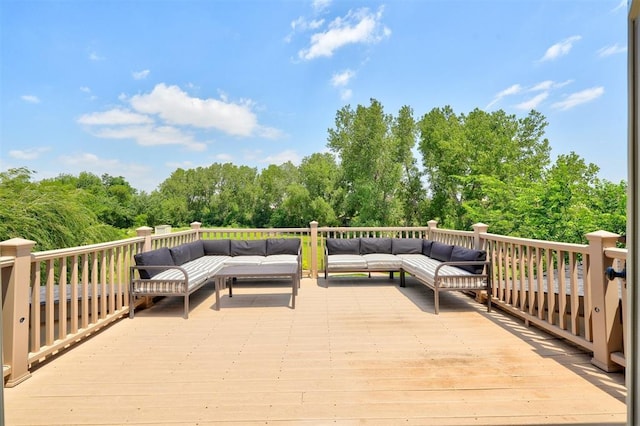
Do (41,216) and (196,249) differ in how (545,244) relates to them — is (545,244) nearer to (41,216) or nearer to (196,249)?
(196,249)

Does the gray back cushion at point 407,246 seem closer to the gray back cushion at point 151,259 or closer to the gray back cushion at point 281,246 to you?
the gray back cushion at point 281,246

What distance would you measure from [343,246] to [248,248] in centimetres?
183

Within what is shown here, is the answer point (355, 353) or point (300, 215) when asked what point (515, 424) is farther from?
point (300, 215)

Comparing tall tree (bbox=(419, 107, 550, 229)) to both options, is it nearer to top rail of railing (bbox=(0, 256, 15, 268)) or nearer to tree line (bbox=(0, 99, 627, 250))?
tree line (bbox=(0, 99, 627, 250))

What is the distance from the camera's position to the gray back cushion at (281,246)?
22.0 ft

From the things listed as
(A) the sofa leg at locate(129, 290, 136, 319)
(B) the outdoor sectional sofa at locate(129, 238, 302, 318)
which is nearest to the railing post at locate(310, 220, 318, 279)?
(B) the outdoor sectional sofa at locate(129, 238, 302, 318)

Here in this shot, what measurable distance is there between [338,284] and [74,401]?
432cm

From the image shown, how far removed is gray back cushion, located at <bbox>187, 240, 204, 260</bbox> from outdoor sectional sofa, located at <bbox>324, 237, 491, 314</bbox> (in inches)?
90.2

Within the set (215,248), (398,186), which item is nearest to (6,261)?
(215,248)

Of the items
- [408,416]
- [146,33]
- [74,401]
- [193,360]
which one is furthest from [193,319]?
[146,33]

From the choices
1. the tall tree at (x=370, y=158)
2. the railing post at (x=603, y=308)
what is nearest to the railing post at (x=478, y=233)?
the railing post at (x=603, y=308)

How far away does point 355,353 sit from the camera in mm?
3020

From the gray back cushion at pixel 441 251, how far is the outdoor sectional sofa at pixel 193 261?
7.63 feet

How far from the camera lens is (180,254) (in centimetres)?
532
